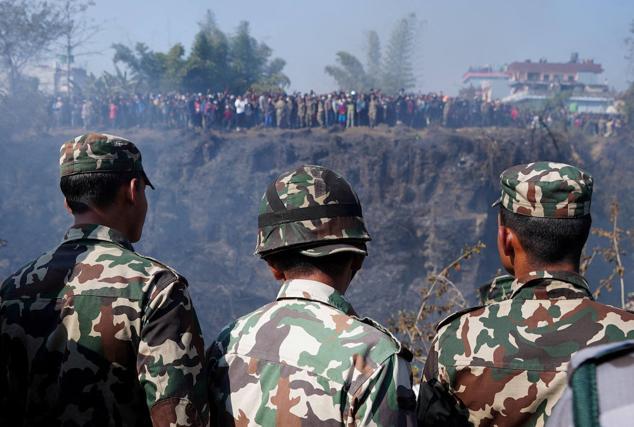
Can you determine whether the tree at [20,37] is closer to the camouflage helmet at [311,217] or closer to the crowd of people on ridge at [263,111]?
the crowd of people on ridge at [263,111]

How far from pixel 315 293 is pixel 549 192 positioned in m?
0.79

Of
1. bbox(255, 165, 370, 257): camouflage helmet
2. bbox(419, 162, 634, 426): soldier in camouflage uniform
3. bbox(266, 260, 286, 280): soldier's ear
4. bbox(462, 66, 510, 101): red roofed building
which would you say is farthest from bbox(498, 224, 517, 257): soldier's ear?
bbox(462, 66, 510, 101): red roofed building

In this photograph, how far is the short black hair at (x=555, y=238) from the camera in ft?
6.59

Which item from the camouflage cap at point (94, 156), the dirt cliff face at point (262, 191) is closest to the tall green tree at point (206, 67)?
the dirt cliff face at point (262, 191)

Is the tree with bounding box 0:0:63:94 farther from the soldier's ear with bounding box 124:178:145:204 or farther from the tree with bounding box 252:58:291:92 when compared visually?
the soldier's ear with bounding box 124:178:145:204

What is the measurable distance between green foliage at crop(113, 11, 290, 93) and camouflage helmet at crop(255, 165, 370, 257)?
97.4 feet

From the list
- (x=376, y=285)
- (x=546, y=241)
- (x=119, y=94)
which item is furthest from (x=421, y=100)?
(x=546, y=241)

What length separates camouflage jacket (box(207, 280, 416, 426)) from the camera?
5.29 feet

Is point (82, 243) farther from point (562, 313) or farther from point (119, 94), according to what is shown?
point (119, 94)

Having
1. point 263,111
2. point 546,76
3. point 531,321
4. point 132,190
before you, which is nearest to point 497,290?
point 531,321

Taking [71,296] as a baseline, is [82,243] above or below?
above

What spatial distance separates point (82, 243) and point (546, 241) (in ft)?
4.73

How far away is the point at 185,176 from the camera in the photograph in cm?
2958

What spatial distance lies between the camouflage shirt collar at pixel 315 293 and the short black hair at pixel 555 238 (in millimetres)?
614
